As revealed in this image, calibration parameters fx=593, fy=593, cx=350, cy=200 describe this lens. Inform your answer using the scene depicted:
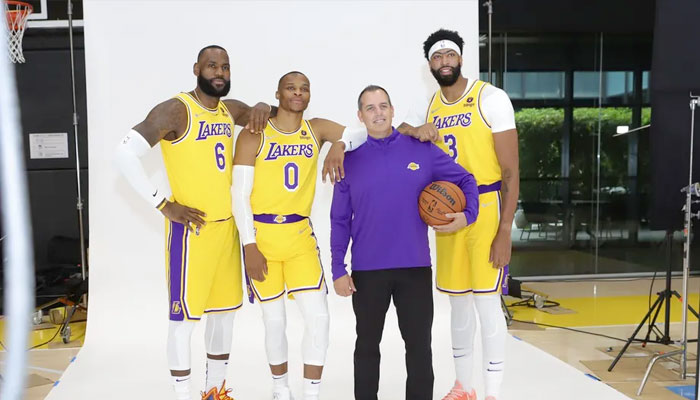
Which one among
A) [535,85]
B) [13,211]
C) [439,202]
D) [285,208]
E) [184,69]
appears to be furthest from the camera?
[535,85]

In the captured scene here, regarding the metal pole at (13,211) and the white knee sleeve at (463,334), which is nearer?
the metal pole at (13,211)

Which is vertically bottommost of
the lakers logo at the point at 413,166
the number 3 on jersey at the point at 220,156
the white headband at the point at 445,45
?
the lakers logo at the point at 413,166

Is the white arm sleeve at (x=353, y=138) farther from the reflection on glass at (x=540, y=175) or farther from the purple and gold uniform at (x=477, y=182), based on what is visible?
the reflection on glass at (x=540, y=175)

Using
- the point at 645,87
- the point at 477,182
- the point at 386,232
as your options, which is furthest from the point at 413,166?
the point at 645,87

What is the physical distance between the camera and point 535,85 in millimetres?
7117

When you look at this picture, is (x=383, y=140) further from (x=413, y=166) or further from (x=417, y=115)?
(x=417, y=115)

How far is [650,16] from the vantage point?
6.83m

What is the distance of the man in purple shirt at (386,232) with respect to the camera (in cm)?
254

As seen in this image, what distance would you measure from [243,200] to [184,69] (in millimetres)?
1996

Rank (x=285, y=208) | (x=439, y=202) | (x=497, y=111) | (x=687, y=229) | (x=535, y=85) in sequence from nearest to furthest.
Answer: (x=439, y=202), (x=497, y=111), (x=285, y=208), (x=687, y=229), (x=535, y=85)

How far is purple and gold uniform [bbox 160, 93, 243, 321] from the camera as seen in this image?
109 inches

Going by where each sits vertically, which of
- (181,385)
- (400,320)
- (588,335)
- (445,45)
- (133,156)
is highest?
(445,45)

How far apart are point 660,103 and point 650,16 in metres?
3.86

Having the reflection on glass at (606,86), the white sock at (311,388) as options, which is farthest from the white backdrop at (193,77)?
the reflection on glass at (606,86)
